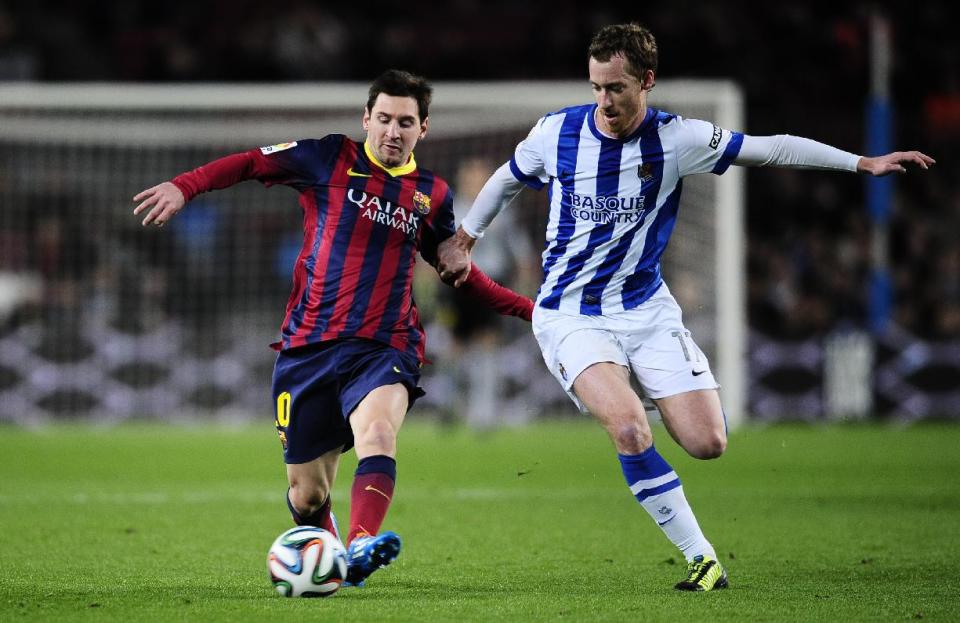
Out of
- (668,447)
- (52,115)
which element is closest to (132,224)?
(52,115)

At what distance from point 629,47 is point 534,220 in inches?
405

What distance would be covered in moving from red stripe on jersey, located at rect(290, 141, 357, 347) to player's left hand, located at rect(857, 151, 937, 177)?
2006mm

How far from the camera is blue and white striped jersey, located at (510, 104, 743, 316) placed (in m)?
5.92

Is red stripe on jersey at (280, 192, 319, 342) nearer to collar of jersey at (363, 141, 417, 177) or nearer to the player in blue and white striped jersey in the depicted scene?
collar of jersey at (363, 141, 417, 177)

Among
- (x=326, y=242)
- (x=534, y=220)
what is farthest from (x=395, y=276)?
(x=534, y=220)

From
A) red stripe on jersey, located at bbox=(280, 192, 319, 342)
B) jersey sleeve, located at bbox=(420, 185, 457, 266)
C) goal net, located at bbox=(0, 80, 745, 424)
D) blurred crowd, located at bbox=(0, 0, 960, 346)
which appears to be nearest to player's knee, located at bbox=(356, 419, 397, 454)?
red stripe on jersey, located at bbox=(280, 192, 319, 342)

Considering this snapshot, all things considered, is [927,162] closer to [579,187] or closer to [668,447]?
[579,187]

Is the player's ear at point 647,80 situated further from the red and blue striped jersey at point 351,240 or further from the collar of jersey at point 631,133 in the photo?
the red and blue striped jersey at point 351,240

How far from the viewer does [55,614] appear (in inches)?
192

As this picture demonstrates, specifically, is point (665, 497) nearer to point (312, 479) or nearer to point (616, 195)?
point (616, 195)

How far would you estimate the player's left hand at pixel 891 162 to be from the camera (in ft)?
18.4

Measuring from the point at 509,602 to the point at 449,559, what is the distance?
1.35 m

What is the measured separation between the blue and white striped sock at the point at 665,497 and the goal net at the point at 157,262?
9.40 meters

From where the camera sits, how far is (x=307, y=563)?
5.25m
